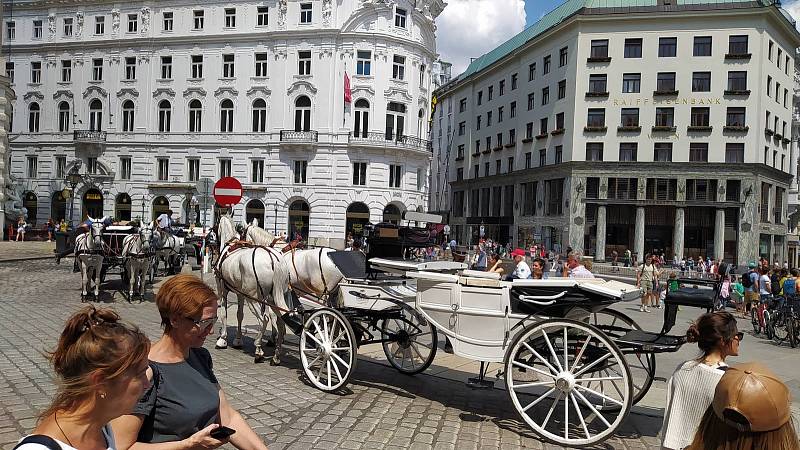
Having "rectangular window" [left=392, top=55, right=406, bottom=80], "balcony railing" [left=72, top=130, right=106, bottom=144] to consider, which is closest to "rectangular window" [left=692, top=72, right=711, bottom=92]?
"rectangular window" [left=392, top=55, right=406, bottom=80]

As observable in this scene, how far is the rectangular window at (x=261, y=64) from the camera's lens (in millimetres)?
42094

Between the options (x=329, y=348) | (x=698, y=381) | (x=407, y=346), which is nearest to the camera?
(x=698, y=381)

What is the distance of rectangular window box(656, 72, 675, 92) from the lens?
1665 inches

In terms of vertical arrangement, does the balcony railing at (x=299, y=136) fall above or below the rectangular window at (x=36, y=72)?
below

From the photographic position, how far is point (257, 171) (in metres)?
42.4

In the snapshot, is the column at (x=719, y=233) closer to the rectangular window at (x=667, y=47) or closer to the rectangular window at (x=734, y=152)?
the rectangular window at (x=734, y=152)

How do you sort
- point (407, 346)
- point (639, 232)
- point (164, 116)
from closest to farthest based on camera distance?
point (407, 346) < point (639, 232) < point (164, 116)

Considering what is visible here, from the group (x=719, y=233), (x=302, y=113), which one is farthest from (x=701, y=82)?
(x=302, y=113)

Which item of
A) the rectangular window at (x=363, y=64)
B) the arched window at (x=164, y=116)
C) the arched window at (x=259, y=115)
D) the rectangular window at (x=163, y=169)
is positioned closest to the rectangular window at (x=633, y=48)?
the rectangular window at (x=363, y=64)

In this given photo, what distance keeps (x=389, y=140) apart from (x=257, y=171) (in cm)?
1030

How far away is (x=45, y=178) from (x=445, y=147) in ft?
142

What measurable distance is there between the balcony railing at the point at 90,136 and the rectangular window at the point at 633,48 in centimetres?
4164

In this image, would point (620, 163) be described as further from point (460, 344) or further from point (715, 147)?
point (460, 344)

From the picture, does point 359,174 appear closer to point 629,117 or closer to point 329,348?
point 629,117
